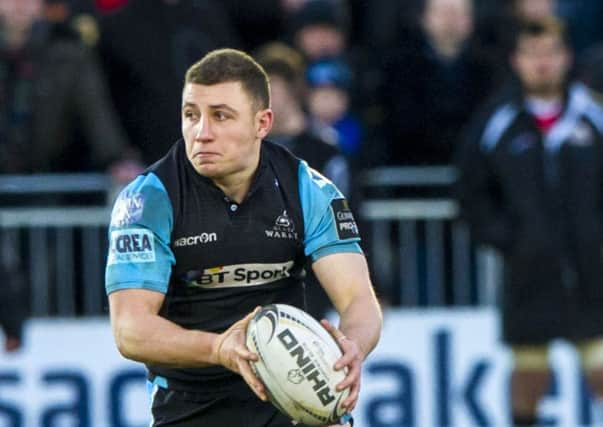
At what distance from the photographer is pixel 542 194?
34.5 ft

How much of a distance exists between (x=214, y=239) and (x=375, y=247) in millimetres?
4696

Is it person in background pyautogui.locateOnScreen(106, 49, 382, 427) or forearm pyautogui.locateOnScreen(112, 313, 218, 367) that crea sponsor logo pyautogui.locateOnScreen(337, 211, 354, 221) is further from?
forearm pyautogui.locateOnScreen(112, 313, 218, 367)

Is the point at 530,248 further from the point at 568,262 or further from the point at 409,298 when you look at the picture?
the point at 409,298

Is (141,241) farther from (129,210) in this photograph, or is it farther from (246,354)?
(246,354)

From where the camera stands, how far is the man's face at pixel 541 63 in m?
10.4

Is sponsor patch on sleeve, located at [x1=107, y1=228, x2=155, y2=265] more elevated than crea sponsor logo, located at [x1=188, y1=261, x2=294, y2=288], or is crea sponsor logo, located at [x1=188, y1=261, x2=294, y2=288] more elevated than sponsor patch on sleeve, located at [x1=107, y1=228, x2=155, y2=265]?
sponsor patch on sleeve, located at [x1=107, y1=228, x2=155, y2=265]

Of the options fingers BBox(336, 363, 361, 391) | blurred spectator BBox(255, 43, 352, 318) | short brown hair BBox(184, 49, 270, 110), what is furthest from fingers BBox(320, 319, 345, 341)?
blurred spectator BBox(255, 43, 352, 318)

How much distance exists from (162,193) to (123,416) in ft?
16.3

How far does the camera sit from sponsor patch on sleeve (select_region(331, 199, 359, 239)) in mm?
6480

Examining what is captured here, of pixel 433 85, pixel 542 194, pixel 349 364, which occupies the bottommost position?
pixel 349 364

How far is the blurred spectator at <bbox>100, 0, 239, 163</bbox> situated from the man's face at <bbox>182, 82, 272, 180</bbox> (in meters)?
4.06

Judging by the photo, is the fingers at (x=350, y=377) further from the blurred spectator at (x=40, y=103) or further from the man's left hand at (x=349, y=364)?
the blurred spectator at (x=40, y=103)

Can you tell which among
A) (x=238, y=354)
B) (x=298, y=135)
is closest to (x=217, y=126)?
(x=238, y=354)

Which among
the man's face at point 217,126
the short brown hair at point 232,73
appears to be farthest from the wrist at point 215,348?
the short brown hair at point 232,73
